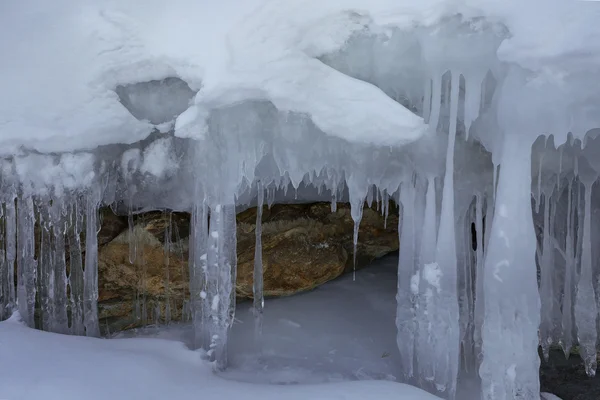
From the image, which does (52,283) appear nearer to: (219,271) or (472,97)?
(219,271)

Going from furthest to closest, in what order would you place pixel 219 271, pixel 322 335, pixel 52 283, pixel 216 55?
pixel 322 335 → pixel 52 283 → pixel 219 271 → pixel 216 55

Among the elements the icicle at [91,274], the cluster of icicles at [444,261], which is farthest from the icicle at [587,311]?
the icicle at [91,274]

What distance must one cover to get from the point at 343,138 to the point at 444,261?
1.26 m

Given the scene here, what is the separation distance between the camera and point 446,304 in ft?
12.2

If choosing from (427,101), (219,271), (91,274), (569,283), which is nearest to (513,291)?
(427,101)

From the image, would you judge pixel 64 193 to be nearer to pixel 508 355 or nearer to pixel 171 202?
Answer: pixel 171 202

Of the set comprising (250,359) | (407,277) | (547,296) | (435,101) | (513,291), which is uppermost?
(435,101)

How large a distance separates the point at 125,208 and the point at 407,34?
397 cm

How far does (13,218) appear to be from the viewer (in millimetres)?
4891

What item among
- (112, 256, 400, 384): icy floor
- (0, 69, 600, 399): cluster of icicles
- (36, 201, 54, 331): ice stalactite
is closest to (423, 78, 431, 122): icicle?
(0, 69, 600, 399): cluster of icicles

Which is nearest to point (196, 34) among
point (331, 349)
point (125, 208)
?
point (125, 208)

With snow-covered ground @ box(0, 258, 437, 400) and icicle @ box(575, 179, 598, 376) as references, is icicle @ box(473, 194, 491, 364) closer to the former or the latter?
snow-covered ground @ box(0, 258, 437, 400)

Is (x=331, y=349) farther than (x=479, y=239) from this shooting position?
Yes

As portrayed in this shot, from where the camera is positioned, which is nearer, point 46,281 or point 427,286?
point 427,286
